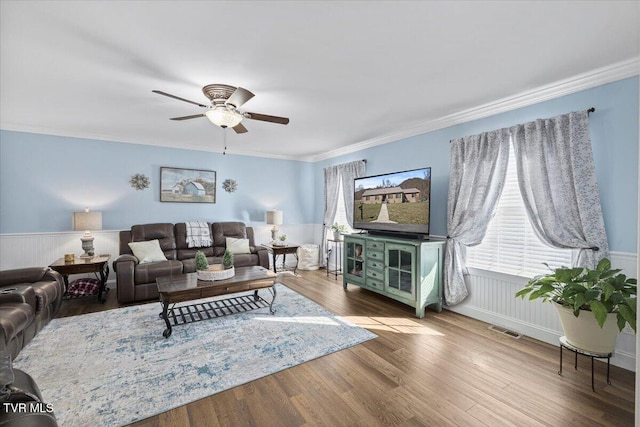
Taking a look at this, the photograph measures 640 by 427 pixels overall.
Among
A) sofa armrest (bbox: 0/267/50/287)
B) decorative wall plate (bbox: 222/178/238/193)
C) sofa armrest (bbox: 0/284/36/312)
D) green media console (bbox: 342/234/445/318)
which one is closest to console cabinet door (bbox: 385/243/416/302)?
green media console (bbox: 342/234/445/318)

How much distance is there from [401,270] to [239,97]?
280 cm

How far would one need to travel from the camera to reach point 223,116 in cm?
263

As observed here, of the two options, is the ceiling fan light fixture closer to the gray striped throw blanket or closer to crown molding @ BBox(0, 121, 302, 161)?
the gray striped throw blanket

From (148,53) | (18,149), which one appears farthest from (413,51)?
(18,149)

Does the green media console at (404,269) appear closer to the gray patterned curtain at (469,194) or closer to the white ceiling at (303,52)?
the gray patterned curtain at (469,194)

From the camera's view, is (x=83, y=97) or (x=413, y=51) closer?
(x=413, y=51)

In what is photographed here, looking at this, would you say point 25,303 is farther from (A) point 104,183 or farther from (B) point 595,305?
(B) point 595,305

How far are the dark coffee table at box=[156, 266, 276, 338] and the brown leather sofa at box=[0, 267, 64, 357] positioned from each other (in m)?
1.01

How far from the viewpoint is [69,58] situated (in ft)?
7.48

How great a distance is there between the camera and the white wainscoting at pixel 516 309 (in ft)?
7.81

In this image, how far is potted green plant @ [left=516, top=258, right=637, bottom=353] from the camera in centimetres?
192

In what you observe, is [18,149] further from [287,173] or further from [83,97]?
[287,173]

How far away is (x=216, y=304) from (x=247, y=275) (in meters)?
0.78

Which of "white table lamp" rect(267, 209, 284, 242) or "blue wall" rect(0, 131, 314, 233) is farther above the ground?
"blue wall" rect(0, 131, 314, 233)
